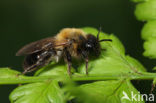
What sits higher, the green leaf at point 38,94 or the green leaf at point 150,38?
the green leaf at point 150,38

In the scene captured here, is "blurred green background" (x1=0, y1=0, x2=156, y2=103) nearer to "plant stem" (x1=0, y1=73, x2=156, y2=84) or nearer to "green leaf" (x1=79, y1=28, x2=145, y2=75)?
"green leaf" (x1=79, y1=28, x2=145, y2=75)

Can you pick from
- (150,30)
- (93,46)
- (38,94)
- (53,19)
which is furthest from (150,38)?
(53,19)

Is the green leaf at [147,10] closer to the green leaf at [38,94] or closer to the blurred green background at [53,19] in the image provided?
the green leaf at [38,94]

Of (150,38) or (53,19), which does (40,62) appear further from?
(53,19)

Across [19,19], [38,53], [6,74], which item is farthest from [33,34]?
[6,74]

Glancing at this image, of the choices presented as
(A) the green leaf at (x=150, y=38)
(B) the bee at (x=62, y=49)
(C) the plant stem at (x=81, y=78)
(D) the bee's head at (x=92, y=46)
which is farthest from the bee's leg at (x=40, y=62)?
(A) the green leaf at (x=150, y=38)

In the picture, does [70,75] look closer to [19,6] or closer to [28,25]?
[28,25]

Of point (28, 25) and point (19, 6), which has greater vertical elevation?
point (19, 6)
